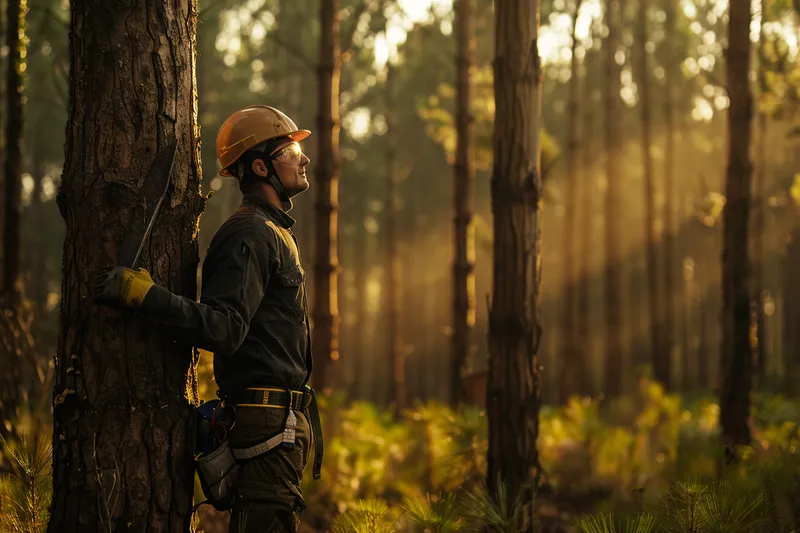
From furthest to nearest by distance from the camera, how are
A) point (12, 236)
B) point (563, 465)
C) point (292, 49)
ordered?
point (563, 465)
point (292, 49)
point (12, 236)

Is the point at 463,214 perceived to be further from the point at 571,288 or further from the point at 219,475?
the point at 219,475

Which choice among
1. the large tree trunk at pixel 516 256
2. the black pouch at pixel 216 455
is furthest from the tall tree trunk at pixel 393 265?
the black pouch at pixel 216 455

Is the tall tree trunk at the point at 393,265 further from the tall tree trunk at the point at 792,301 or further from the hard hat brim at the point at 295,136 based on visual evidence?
the hard hat brim at the point at 295,136

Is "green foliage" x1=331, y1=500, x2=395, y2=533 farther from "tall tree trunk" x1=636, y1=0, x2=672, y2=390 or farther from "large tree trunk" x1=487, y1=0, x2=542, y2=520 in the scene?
"tall tree trunk" x1=636, y1=0, x2=672, y2=390

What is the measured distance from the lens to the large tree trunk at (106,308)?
4059 millimetres

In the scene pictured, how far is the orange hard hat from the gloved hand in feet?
3.00

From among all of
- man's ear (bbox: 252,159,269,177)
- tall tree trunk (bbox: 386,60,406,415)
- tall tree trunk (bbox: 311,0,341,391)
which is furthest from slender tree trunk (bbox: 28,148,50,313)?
man's ear (bbox: 252,159,269,177)

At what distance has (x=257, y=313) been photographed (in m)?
4.41

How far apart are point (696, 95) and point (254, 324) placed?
36.1 meters

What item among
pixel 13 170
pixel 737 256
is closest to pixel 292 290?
pixel 13 170

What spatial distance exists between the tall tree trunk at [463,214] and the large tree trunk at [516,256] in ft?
22.0

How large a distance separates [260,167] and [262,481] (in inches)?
61.9

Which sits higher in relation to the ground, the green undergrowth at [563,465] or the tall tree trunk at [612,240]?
the tall tree trunk at [612,240]

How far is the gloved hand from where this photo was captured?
3.86m
